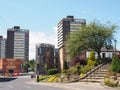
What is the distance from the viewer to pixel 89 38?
68688mm

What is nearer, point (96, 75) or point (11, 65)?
point (96, 75)

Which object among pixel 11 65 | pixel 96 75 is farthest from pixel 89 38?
pixel 11 65

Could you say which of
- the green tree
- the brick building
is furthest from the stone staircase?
the brick building

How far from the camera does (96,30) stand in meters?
69.2

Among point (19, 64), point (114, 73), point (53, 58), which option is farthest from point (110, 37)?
point (19, 64)

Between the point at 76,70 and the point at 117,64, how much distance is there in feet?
26.8

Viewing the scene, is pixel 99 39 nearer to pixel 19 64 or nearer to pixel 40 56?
pixel 40 56

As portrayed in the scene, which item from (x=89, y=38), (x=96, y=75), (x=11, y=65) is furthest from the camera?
(x=11, y=65)

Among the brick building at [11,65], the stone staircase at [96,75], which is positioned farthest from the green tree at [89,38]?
the brick building at [11,65]

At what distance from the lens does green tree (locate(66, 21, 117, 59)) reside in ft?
223

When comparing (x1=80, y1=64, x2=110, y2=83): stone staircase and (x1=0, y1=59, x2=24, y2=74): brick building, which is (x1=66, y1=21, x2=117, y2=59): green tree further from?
(x1=0, y1=59, x2=24, y2=74): brick building

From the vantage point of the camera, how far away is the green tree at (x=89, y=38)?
68.1m

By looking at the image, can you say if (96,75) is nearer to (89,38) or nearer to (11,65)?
(89,38)

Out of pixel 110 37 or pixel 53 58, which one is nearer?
pixel 110 37
